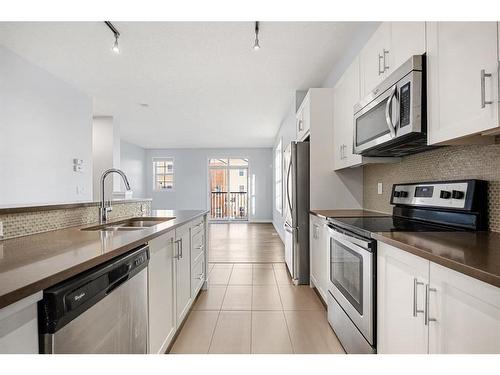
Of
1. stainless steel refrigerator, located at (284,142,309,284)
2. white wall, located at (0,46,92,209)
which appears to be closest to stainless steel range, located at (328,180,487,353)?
stainless steel refrigerator, located at (284,142,309,284)

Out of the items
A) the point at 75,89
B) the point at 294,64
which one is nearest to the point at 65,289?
the point at 294,64

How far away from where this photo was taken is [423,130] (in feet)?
4.75

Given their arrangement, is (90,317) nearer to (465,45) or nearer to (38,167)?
(465,45)

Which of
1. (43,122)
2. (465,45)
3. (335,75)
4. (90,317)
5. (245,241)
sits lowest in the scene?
(245,241)

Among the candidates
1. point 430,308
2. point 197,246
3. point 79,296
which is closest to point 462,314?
point 430,308

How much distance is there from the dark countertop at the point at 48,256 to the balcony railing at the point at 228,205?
8.59 m

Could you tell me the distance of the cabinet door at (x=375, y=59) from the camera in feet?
5.92

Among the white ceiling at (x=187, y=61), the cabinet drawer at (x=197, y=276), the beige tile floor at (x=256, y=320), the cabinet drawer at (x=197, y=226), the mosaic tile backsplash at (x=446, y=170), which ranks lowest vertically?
the beige tile floor at (x=256, y=320)

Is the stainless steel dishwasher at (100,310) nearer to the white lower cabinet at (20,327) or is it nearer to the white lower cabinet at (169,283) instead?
the white lower cabinet at (20,327)

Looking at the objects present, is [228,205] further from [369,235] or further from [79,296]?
[79,296]

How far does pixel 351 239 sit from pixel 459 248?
70 cm

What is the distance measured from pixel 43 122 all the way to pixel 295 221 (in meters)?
3.46

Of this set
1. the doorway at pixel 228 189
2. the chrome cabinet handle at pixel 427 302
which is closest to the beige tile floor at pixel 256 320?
the chrome cabinet handle at pixel 427 302
